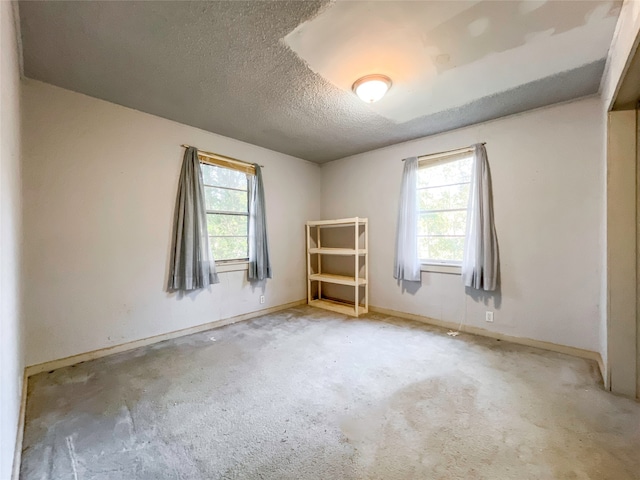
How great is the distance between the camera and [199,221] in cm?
326

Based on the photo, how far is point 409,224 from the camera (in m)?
3.74

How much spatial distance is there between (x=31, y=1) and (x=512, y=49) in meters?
3.03

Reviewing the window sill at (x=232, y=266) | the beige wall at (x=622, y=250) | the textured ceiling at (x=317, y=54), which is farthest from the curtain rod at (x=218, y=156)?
the beige wall at (x=622, y=250)

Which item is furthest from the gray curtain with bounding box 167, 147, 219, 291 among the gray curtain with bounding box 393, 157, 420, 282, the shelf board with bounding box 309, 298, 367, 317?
the gray curtain with bounding box 393, 157, 420, 282

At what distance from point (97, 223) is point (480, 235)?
4.02 metres

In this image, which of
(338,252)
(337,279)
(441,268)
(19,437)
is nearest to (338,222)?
(338,252)

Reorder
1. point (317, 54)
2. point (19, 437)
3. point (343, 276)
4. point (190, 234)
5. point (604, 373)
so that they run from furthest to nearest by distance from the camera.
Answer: point (343, 276) < point (190, 234) < point (604, 373) < point (317, 54) < point (19, 437)

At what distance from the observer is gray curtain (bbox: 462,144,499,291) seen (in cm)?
308

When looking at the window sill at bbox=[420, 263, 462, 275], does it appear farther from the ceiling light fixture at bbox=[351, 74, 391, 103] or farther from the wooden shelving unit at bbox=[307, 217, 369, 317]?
the ceiling light fixture at bbox=[351, 74, 391, 103]

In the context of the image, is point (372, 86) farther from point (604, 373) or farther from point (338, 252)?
point (604, 373)

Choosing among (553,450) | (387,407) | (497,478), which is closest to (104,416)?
(387,407)

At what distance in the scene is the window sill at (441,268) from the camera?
346cm

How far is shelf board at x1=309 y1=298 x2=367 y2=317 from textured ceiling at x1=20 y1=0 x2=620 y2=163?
8.81 feet

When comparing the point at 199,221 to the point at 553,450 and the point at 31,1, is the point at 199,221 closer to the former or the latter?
the point at 31,1
